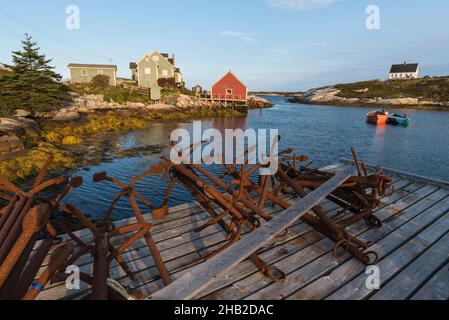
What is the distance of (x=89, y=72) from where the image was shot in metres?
56.3

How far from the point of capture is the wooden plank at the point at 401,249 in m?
3.23

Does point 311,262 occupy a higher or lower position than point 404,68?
lower

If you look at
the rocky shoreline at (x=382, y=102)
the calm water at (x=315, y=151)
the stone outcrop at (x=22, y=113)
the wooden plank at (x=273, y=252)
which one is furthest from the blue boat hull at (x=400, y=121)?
the stone outcrop at (x=22, y=113)

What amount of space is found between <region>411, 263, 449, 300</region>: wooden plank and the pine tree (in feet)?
109

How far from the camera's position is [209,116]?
161 ft

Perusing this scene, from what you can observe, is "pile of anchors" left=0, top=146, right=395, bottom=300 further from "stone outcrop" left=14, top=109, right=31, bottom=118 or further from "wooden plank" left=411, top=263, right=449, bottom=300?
"stone outcrop" left=14, top=109, right=31, bottom=118

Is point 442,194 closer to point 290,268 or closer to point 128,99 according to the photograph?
point 290,268

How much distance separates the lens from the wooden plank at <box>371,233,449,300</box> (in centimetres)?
321

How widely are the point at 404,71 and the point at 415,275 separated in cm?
15435

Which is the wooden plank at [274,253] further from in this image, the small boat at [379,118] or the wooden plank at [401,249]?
the small boat at [379,118]

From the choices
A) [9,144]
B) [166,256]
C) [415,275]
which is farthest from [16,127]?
[415,275]

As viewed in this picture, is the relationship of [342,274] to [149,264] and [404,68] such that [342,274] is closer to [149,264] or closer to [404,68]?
[149,264]
